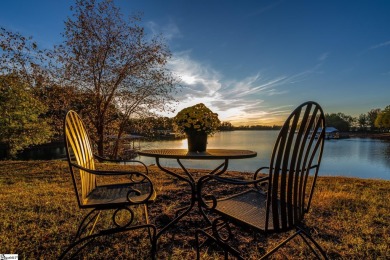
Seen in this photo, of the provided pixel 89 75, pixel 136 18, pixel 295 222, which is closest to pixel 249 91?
pixel 136 18

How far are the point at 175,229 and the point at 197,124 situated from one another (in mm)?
1320

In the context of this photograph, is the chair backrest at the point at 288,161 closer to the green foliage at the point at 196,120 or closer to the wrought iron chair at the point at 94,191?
the wrought iron chair at the point at 94,191

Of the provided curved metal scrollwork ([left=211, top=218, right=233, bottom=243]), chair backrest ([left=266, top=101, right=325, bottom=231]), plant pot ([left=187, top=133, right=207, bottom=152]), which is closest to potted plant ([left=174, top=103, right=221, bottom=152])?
plant pot ([left=187, top=133, right=207, bottom=152])

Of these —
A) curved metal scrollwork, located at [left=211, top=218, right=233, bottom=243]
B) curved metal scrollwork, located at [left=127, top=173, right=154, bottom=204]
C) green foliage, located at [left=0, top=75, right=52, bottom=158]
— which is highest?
green foliage, located at [left=0, top=75, right=52, bottom=158]

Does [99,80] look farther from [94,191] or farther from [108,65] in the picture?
[94,191]

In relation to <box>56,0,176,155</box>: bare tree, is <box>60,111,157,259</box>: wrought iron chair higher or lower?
lower

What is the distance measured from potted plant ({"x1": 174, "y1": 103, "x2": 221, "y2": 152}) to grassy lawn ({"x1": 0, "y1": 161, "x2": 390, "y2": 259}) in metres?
1.06

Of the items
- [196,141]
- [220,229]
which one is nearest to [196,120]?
[196,141]

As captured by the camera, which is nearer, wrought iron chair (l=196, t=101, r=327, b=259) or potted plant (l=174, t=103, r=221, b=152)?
wrought iron chair (l=196, t=101, r=327, b=259)

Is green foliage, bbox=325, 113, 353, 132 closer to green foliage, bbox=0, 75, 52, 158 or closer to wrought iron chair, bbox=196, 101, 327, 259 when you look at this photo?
green foliage, bbox=0, 75, 52, 158

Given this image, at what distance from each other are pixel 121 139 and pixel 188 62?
21.0 ft

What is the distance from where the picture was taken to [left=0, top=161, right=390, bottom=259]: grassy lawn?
92.3 inches

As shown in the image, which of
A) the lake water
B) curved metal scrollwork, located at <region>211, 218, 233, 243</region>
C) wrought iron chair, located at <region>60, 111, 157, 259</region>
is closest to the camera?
curved metal scrollwork, located at <region>211, 218, 233, 243</region>

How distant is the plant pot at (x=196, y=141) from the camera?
2900mm
